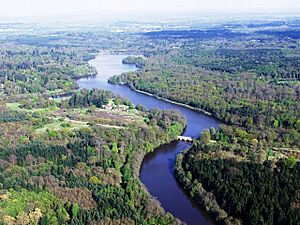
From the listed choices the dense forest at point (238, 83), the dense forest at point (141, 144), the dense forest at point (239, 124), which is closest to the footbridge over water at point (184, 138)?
the dense forest at point (141, 144)

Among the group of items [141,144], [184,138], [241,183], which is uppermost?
[241,183]

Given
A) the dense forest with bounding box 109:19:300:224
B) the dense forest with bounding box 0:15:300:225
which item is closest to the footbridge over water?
the dense forest with bounding box 0:15:300:225

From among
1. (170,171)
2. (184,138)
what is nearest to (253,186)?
(170,171)

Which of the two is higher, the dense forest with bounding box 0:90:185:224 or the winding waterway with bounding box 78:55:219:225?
the dense forest with bounding box 0:90:185:224

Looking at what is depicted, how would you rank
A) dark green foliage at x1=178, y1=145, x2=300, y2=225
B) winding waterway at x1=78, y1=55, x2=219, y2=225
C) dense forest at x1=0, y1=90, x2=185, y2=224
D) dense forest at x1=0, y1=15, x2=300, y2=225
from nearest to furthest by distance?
dark green foliage at x1=178, y1=145, x2=300, y2=225 → dense forest at x1=0, y1=90, x2=185, y2=224 → dense forest at x1=0, y1=15, x2=300, y2=225 → winding waterway at x1=78, y1=55, x2=219, y2=225

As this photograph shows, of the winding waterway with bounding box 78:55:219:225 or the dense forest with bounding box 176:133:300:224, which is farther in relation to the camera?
the winding waterway with bounding box 78:55:219:225

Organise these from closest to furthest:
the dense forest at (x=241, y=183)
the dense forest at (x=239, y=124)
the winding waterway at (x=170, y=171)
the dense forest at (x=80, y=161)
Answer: the dense forest at (x=80, y=161) < the dense forest at (x=241, y=183) < the dense forest at (x=239, y=124) < the winding waterway at (x=170, y=171)

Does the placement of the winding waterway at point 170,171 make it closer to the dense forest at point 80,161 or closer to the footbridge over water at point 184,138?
the footbridge over water at point 184,138

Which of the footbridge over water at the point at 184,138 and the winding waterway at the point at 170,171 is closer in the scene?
the winding waterway at the point at 170,171

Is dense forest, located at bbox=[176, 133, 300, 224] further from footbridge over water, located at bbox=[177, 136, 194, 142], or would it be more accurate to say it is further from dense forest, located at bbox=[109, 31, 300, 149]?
dense forest, located at bbox=[109, 31, 300, 149]

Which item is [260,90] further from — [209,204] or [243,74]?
[209,204]

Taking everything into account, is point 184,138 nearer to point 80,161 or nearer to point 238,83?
point 80,161
